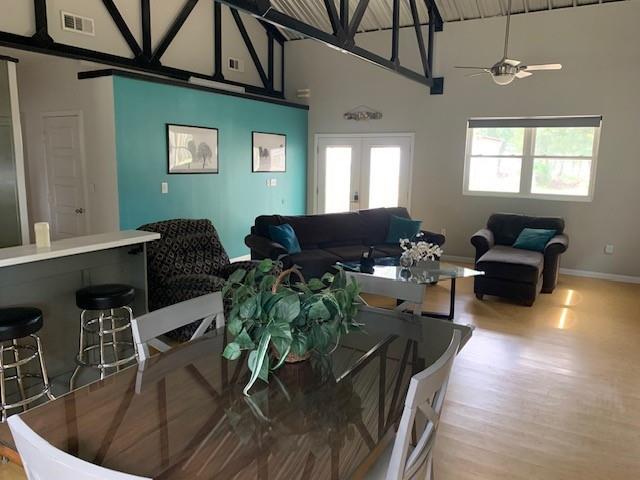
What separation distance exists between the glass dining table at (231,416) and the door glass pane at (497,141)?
5.82 metres

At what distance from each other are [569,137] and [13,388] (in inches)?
272

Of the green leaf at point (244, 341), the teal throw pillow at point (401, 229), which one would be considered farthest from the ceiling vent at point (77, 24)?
the green leaf at point (244, 341)

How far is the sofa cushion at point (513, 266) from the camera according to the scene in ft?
16.8

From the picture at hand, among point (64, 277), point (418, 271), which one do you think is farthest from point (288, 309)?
point (418, 271)

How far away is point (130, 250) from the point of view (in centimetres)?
336

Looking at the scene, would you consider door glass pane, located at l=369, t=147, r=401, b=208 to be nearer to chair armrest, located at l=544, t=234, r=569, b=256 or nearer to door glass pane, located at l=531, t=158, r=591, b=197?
door glass pane, located at l=531, t=158, r=591, b=197

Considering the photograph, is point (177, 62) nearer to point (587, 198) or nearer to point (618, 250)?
point (587, 198)

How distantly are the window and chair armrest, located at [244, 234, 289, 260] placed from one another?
3541 mm

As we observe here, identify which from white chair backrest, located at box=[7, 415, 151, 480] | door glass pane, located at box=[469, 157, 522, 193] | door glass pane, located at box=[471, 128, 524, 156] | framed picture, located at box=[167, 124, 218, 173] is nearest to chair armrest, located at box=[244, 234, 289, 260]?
framed picture, located at box=[167, 124, 218, 173]

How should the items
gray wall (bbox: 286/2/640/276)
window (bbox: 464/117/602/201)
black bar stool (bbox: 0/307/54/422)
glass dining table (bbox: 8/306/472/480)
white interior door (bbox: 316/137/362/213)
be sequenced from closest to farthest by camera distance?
glass dining table (bbox: 8/306/472/480) → black bar stool (bbox: 0/307/54/422) → gray wall (bbox: 286/2/640/276) → window (bbox: 464/117/602/201) → white interior door (bbox: 316/137/362/213)

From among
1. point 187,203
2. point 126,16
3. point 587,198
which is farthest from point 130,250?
point 587,198

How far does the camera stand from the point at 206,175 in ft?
21.4

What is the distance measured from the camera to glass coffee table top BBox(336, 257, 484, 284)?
14.6 feet

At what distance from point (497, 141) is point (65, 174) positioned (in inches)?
236
